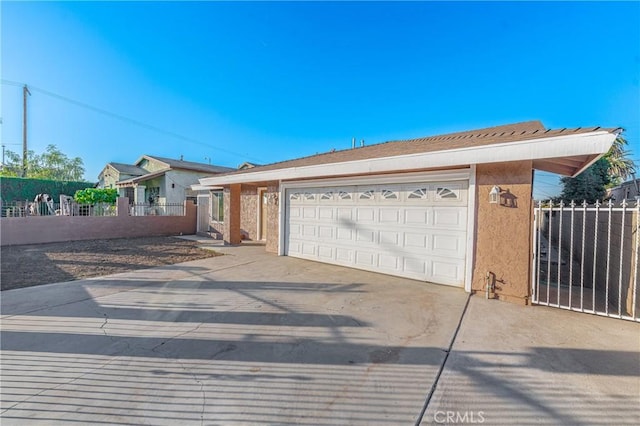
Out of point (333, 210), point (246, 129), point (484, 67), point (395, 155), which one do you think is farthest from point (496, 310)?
point (246, 129)

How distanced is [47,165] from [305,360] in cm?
4450

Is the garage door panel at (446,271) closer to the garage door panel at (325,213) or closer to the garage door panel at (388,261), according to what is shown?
the garage door panel at (388,261)

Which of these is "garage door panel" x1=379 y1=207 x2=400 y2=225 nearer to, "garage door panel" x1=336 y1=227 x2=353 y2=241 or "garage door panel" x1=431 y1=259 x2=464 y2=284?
"garage door panel" x1=336 y1=227 x2=353 y2=241

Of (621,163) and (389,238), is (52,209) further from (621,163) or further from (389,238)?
(621,163)

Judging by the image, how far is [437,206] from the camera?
6.00 meters

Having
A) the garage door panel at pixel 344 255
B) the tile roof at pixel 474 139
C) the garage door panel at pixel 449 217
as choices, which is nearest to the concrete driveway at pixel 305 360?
the garage door panel at pixel 449 217

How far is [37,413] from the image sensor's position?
2.16m

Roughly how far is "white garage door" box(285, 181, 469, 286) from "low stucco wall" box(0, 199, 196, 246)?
8870 mm

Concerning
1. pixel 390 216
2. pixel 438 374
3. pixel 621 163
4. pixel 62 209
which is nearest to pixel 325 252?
pixel 390 216

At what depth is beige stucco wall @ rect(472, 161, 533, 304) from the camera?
4.82 metres

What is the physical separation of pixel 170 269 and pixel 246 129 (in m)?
19.3

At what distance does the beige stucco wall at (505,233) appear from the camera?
4820 millimetres

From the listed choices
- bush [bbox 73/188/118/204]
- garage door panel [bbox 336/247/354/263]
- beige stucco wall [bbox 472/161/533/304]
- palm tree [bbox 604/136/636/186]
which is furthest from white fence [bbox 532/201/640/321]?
bush [bbox 73/188/118/204]

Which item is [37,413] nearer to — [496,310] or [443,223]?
[496,310]
